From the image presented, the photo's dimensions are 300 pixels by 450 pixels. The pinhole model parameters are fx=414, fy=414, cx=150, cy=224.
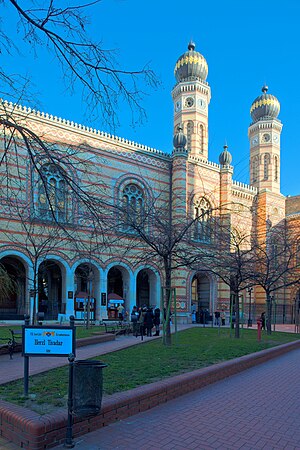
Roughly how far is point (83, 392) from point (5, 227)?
20.9 m

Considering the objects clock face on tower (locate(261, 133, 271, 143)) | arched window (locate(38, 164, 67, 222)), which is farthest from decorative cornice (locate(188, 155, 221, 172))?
arched window (locate(38, 164, 67, 222))

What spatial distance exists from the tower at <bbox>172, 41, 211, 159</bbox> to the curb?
32.7m

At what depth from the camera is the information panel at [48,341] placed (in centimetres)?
604

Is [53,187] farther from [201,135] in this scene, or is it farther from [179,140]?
[201,135]

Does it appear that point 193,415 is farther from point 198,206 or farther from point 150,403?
point 198,206

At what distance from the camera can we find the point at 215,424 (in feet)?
20.0

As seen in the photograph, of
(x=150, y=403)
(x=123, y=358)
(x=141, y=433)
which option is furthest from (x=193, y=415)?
(x=123, y=358)

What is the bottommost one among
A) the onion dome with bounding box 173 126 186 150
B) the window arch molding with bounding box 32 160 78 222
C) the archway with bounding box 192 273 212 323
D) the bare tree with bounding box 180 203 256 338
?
the archway with bounding box 192 273 212 323

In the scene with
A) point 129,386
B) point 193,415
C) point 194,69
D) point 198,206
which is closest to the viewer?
point 193,415

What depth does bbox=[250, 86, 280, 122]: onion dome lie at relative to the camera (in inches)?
1811

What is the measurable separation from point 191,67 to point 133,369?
36.7 metres

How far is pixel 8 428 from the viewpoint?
17.1 feet

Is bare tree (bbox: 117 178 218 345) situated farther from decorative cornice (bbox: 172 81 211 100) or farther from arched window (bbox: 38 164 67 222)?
decorative cornice (bbox: 172 81 211 100)

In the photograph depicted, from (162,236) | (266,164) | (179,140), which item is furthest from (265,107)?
(162,236)
